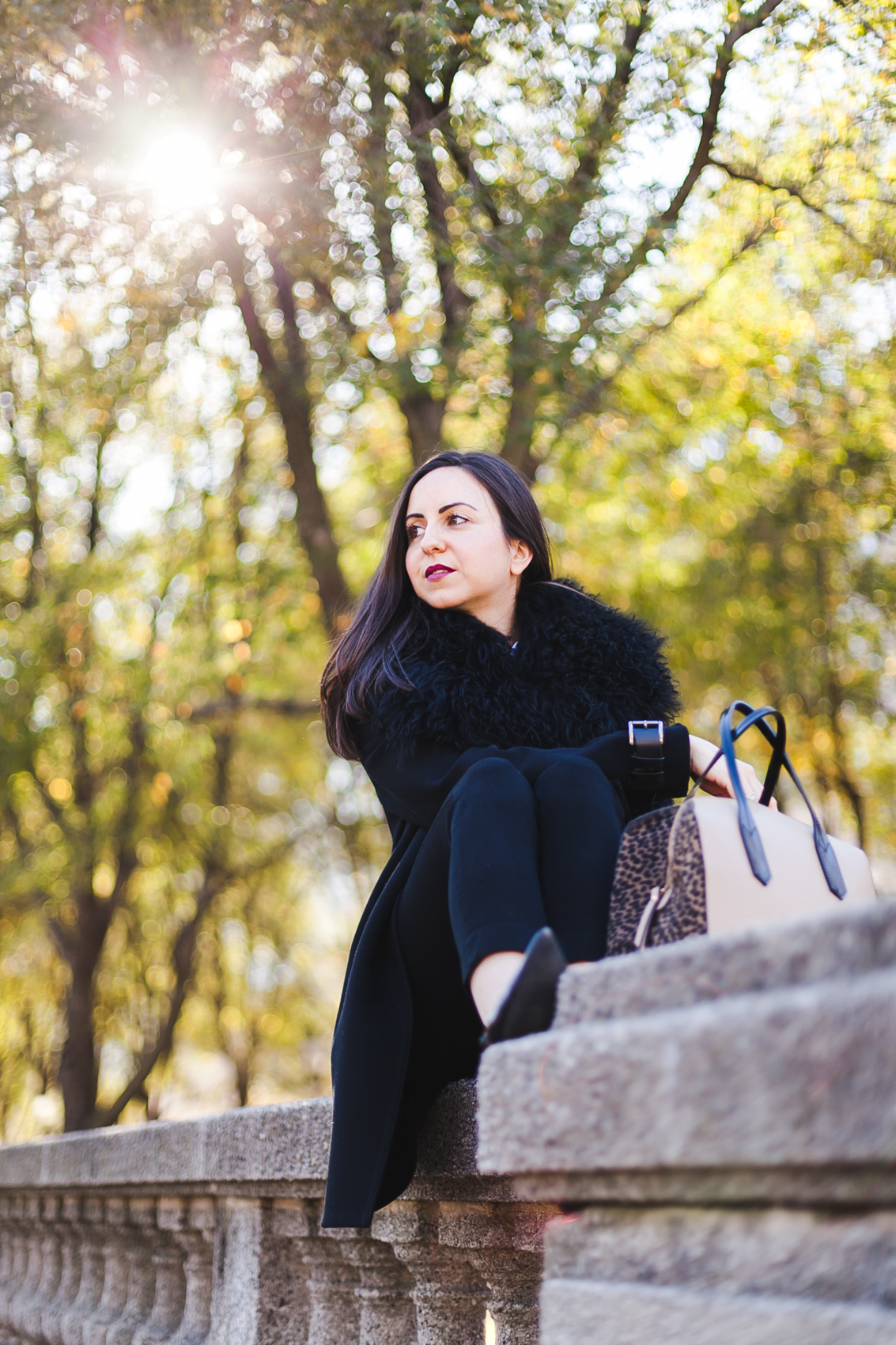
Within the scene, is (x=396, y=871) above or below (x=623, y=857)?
above

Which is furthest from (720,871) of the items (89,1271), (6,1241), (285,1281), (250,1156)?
(6,1241)

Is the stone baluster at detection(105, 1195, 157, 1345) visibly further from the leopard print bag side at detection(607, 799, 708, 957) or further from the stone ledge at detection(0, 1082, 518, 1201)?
the leopard print bag side at detection(607, 799, 708, 957)

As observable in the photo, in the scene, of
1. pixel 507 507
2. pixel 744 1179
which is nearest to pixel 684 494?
pixel 507 507

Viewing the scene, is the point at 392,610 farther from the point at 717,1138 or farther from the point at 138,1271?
the point at 138,1271

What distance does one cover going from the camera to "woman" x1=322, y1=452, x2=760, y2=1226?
1.89 m

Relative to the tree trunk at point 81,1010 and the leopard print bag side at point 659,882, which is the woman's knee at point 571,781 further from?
the tree trunk at point 81,1010

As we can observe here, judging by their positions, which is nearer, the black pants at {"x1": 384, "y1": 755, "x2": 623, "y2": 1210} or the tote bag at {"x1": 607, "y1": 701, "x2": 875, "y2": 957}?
the tote bag at {"x1": 607, "y1": 701, "x2": 875, "y2": 957}

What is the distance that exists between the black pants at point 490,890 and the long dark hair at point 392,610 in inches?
21.7

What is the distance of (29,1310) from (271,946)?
37.0 feet

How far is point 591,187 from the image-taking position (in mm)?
5207

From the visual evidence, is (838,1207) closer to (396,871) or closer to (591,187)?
(396,871)

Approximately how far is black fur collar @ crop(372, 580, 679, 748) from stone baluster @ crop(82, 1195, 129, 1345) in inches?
93.9

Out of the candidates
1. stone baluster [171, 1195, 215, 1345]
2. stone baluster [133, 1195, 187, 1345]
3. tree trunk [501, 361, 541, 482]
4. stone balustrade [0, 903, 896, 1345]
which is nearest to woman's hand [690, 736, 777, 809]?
stone balustrade [0, 903, 896, 1345]

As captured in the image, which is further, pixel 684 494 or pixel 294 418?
pixel 684 494
